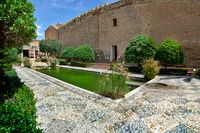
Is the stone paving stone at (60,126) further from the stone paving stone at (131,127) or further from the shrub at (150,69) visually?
the shrub at (150,69)

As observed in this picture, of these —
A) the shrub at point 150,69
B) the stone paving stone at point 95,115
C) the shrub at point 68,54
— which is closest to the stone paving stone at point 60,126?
the stone paving stone at point 95,115

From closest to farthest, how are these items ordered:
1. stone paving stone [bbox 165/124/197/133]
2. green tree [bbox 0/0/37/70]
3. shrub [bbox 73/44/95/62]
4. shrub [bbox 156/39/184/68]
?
1. stone paving stone [bbox 165/124/197/133]
2. green tree [bbox 0/0/37/70]
3. shrub [bbox 156/39/184/68]
4. shrub [bbox 73/44/95/62]

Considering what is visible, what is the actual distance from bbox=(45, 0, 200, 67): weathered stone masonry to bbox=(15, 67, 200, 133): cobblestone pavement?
36.1ft

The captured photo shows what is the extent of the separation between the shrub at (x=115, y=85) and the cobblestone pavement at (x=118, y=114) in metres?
0.34

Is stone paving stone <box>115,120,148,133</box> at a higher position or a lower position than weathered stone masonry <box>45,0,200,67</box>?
lower

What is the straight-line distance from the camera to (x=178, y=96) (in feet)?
21.2

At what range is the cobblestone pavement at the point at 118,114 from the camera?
3.92 metres

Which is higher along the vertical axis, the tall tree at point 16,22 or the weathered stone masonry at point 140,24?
the weathered stone masonry at point 140,24

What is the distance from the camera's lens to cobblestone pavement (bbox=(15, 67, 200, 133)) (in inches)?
154

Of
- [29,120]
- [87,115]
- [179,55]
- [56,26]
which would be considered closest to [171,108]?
[87,115]

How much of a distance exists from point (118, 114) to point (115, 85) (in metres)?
1.91

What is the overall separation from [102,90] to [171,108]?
231 centimetres

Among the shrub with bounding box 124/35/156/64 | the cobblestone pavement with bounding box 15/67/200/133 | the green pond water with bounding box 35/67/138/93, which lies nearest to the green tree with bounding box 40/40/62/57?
the green pond water with bounding box 35/67/138/93

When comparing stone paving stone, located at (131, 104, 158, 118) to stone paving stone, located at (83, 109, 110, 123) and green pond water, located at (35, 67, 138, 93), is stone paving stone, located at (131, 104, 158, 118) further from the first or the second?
green pond water, located at (35, 67, 138, 93)
